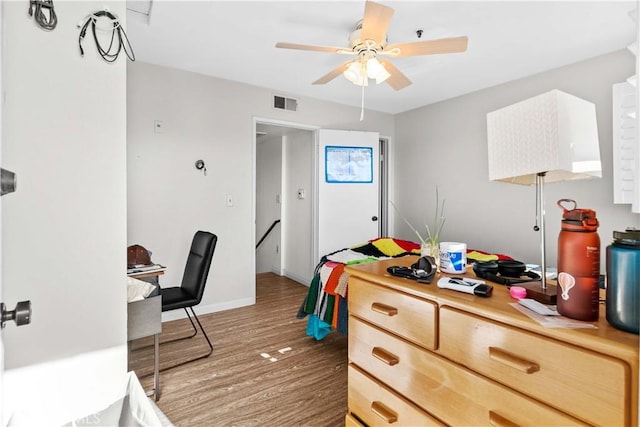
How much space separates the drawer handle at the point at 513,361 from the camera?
0.76 m

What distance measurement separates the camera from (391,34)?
8.19 ft

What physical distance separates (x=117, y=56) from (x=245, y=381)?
2.00 m

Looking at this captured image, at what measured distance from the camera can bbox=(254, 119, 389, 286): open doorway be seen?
168 inches

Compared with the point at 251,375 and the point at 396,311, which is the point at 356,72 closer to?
the point at 396,311

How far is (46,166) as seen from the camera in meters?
1.21

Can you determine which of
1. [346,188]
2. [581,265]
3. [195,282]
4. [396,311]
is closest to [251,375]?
[195,282]

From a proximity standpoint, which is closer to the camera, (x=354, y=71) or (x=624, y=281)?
(x=624, y=281)

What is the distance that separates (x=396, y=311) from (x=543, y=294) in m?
0.45

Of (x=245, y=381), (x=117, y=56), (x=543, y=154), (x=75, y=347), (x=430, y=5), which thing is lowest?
(x=245, y=381)

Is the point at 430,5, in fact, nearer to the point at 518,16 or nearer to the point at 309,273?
the point at 518,16

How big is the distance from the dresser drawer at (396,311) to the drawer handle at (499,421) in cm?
22

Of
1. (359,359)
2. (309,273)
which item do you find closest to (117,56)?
(359,359)

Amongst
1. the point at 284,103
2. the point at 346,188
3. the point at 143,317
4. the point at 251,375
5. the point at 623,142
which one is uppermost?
the point at 284,103

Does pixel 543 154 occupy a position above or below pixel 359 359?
above
